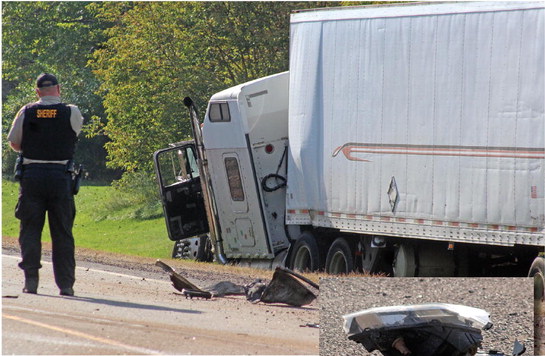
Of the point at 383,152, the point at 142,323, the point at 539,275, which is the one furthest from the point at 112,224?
the point at 142,323

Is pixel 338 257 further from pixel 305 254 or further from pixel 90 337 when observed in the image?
pixel 90 337

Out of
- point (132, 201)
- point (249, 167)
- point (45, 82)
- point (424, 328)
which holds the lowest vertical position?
point (132, 201)

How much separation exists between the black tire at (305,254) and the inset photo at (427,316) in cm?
228

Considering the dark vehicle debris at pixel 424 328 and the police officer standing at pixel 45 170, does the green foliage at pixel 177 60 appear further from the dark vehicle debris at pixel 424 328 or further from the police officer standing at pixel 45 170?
the dark vehicle debris at pixel 424 328

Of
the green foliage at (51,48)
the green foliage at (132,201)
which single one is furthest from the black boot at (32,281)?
the green foliage at (51,48)

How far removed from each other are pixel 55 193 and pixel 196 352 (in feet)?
9.68

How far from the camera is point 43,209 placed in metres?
10.4

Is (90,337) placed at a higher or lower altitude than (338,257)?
higher

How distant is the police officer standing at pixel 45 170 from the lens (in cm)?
1023

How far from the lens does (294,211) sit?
64.3ft

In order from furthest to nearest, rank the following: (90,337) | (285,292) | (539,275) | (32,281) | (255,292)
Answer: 1. (539,275)
2. (255,292)
3. (285,292)
4. (32,281)
5. (90,337)

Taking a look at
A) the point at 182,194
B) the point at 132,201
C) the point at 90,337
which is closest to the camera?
the point at 90,337

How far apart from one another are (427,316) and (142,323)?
2437 millimetres

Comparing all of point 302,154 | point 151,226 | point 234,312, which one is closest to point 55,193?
point 234,312
